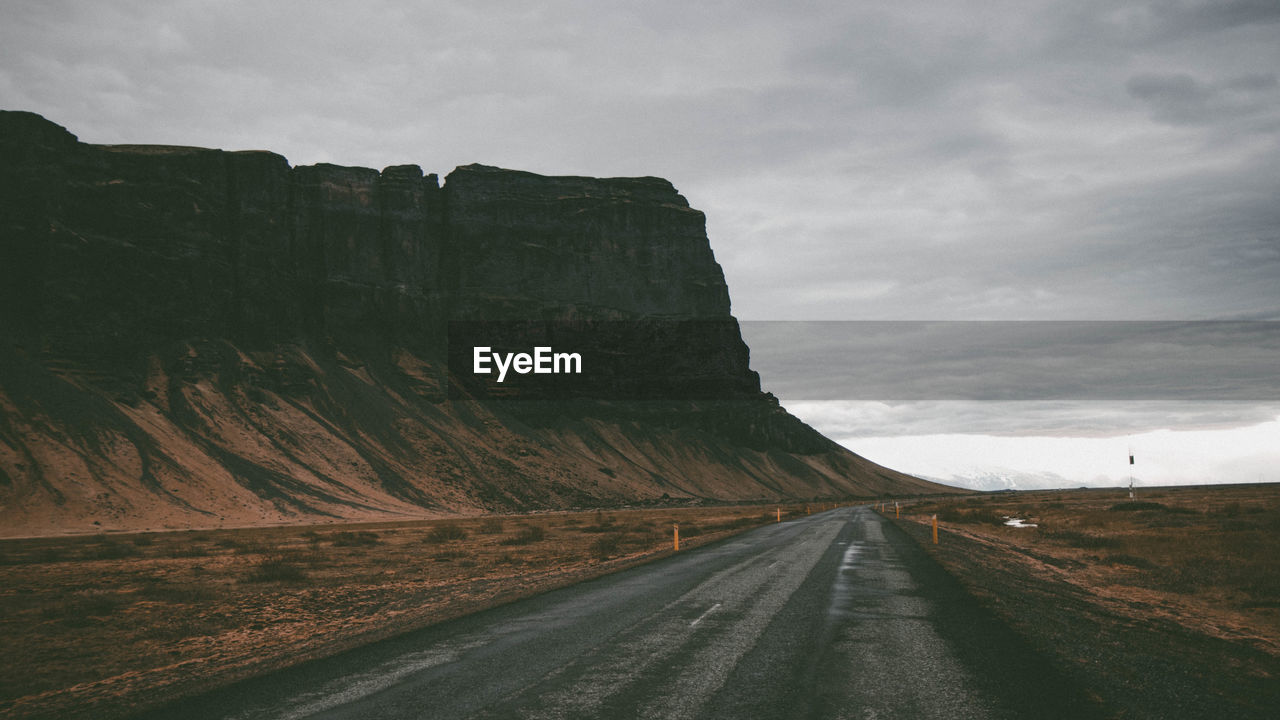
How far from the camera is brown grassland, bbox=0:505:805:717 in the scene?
1086cm

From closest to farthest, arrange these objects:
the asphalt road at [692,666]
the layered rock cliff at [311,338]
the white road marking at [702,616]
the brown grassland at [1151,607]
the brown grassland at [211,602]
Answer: the asphalt road at [692,666], the brown grassland at [1151,607], the brown grassland at [211,602], the white road marking at [702,616], the layered rock cliff at [311,338]

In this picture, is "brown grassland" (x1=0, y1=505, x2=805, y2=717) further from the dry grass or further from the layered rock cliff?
the layered rock cliff

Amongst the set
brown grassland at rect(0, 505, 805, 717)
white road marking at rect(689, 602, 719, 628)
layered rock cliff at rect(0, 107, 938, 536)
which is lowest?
brown grassland at rect(0, 505, 805, 717)

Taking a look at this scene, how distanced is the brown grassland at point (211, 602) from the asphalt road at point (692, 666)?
172cm

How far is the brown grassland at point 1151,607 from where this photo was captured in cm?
893

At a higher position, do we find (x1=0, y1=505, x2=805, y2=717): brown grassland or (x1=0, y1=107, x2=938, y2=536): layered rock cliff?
(x1=0, y1=107, x2=938, y2=536): layered rock cliff

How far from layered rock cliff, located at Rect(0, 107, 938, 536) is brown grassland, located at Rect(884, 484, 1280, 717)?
55103 millimetres

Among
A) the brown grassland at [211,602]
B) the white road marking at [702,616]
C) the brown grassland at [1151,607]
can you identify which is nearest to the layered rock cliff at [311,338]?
the brown grassland at [211,602]

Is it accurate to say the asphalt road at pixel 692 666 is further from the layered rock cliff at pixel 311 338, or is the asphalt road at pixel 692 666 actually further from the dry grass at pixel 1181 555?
the layered rock cliff at pixel 311 338

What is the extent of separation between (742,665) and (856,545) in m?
19.9

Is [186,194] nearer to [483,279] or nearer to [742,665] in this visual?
[483,279]

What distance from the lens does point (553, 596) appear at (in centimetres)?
1647

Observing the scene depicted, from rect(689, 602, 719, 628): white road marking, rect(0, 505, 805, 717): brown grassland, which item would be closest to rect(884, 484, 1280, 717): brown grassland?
rect(689, 602, 719, 628): white road marking

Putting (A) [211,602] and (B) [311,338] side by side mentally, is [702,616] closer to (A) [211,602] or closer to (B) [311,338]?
(A) [211,602]
